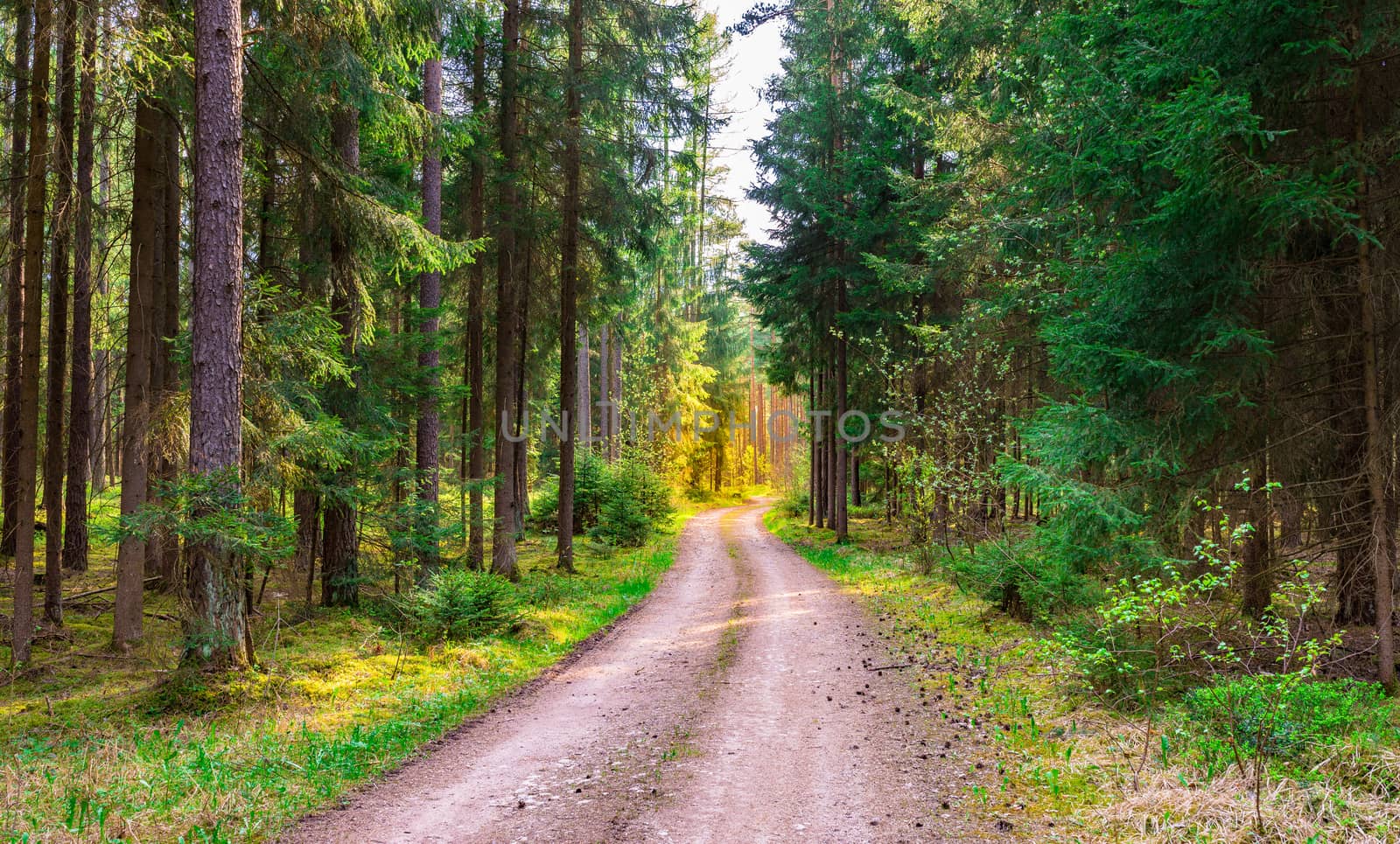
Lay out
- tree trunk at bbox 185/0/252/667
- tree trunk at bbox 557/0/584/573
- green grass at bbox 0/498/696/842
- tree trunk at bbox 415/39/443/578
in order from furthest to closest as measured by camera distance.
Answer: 1. tree trunk at bbox 557/0/584/573
2. tree trunk at bbox 415/39/443/578
3. tree trunk at bbox 185/0/252/667
4. green grass at bbox 0/498/696/842

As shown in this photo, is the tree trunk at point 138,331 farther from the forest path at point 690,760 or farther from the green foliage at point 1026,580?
the green foliage at point 1026,580

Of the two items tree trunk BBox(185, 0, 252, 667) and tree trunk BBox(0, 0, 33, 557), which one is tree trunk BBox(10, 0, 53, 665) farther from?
tree trunk BBox(185, 0, 252, 667)

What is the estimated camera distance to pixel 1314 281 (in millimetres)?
6293

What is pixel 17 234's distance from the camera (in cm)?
912

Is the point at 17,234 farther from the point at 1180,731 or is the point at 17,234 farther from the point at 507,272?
the point at 1180,731

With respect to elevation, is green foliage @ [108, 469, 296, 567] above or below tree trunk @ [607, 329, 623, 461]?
below

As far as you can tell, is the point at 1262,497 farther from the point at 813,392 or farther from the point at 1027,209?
the point at 813,392

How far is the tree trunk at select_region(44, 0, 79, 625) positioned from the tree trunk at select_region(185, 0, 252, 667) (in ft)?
3.61

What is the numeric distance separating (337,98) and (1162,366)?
9919mm

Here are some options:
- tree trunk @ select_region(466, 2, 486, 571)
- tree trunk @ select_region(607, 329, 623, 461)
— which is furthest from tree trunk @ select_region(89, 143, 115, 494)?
tree trunk @ select_region(607, 329, 623, 461)

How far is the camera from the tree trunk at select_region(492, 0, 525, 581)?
14.0 meters

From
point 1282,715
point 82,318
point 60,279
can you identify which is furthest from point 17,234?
point 1282,715

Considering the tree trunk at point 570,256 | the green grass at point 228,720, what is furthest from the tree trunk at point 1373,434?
the tree trunk at point 570,256

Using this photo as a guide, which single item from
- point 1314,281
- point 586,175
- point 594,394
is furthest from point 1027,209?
point 594,394
